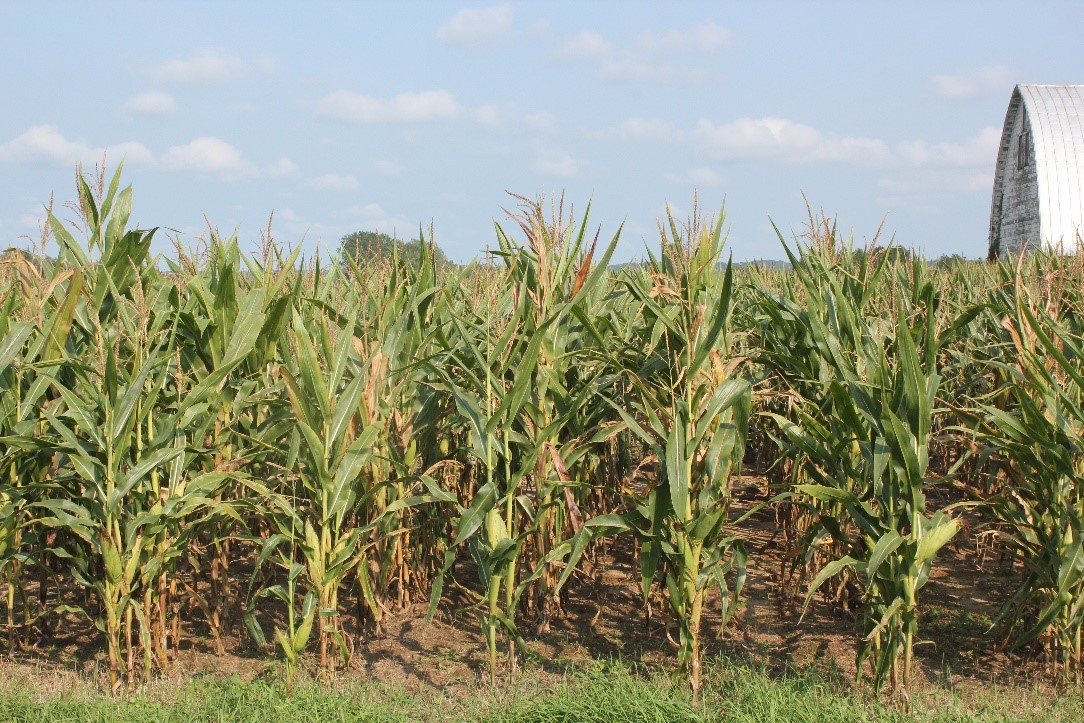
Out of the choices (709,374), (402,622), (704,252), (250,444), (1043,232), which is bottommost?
(402,622)

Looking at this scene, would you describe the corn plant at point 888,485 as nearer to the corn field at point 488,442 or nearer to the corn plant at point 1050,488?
the corn field at point 488,442

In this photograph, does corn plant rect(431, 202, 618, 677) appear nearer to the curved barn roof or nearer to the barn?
the barn

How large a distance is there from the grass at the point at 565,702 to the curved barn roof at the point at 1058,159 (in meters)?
26.4

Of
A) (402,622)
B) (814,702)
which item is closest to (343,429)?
(402,622)

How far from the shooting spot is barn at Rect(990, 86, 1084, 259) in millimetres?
27672

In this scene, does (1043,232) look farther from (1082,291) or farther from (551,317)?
(551,317)

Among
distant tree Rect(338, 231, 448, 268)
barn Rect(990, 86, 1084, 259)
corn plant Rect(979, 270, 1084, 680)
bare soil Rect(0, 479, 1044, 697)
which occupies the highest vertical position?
barn Rect(990, 86, 1084, 259)

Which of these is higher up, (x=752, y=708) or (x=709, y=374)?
(x=709, y=374)

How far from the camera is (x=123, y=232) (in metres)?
5.34

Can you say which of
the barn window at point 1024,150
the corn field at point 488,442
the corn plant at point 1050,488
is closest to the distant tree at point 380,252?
the corn field at point 488,442

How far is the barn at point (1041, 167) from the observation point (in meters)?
27.7

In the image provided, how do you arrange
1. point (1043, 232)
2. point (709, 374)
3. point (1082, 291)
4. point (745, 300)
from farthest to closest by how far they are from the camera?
point (1043, 232) → point (745, 300) → point (1082, 291) → point (709, 374)

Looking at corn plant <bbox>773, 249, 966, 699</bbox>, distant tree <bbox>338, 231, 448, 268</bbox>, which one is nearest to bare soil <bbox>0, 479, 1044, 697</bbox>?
corn plant <bbox>773, 249, 966, 699</bbox>

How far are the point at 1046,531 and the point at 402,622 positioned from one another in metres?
3.29
